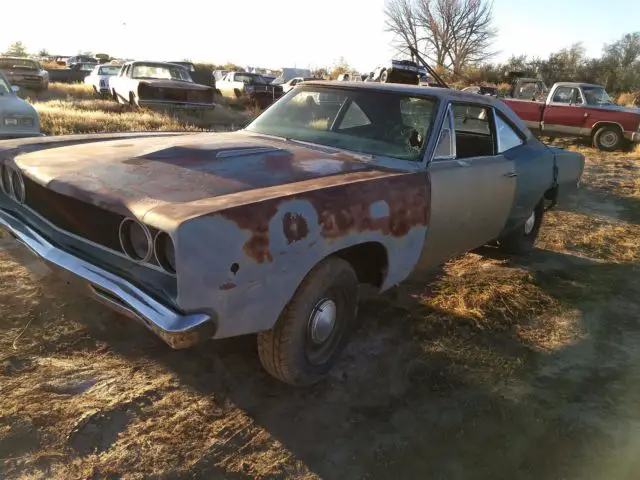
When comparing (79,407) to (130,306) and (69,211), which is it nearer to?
(130,306)

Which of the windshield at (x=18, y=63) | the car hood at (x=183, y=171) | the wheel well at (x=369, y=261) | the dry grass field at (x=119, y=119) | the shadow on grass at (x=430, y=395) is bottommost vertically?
the shadow on grass at (x=430, y=395)

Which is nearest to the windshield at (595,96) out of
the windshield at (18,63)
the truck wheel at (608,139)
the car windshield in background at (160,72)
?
the truck wheel at (608,139)

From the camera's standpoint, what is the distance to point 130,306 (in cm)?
208

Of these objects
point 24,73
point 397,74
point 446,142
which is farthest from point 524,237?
point 24,73

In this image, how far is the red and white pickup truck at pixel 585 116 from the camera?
12.8 metres

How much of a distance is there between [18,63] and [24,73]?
0.68 m

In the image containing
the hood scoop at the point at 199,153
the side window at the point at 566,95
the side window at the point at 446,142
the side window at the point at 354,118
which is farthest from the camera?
the side window at the point at 566,95

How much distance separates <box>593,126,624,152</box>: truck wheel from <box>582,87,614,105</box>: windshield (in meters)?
0.74

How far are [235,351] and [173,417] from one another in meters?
0.61

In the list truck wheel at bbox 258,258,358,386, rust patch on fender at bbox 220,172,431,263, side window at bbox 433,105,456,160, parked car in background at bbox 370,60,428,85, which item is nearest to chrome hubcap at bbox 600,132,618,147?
parked car in background at bbox 370,60,428,85

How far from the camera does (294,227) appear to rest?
2.22 m

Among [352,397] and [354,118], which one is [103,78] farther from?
[352,397]

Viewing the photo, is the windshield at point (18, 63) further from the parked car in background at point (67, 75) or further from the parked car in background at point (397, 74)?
the parked car in background at point (397, 74)

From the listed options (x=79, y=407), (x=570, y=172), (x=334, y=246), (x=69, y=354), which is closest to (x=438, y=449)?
(x=334, y=246)
